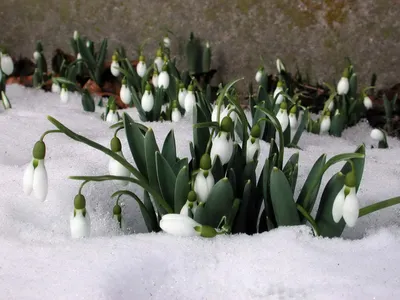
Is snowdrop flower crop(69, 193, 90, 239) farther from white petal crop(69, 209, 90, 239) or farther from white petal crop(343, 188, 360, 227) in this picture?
white petal crop(343, 188, 360, 227)

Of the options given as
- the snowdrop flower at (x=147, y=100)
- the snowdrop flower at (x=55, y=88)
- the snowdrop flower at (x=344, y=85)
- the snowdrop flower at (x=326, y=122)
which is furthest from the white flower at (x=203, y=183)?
the snowdrop flower at (x=55, y=88)

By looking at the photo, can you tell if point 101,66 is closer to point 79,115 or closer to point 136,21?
point 136,21

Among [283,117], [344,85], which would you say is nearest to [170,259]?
[283,117]

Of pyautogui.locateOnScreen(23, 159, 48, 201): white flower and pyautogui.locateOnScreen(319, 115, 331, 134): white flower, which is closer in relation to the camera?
pyautogui.locateOnScreen(23, 159, 48, 201): white flower

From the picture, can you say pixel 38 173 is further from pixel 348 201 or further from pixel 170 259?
pixel 348 201

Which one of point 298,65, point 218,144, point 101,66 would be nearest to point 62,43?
point 101,66

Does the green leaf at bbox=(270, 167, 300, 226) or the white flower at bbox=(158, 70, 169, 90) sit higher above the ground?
the white flower at bbox=(158, 70, 169, 90)

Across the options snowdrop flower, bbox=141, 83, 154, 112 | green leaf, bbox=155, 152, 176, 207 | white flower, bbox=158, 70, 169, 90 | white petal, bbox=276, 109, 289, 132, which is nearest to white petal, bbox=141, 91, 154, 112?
snowdrop flower, bbox=141, 83, 154, 112
